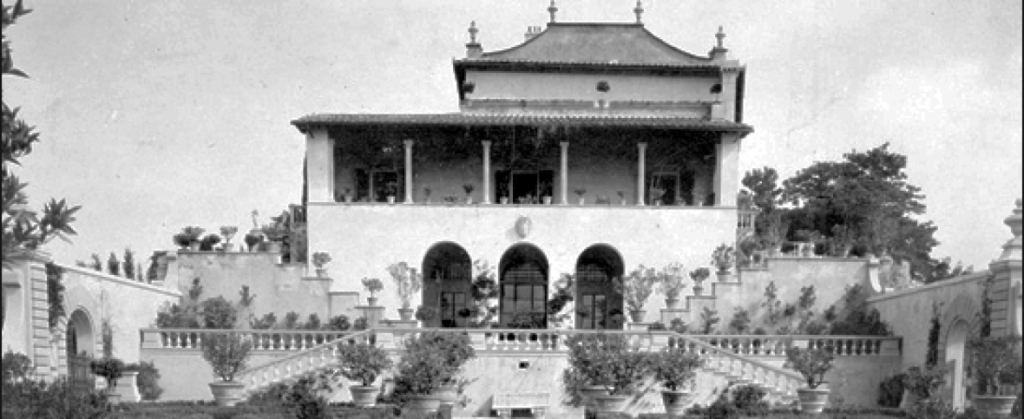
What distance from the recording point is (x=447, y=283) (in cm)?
3216

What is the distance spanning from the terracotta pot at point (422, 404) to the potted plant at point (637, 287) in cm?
848

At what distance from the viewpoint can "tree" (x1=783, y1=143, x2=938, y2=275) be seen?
43250mm

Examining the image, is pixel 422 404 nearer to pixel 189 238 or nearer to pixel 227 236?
pixel 227 236

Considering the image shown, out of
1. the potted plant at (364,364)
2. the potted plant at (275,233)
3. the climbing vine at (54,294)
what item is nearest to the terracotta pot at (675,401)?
the potted plant at (364,364)

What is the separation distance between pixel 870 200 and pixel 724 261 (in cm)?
1740

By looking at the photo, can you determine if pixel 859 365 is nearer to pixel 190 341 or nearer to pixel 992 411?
pixel 992 411

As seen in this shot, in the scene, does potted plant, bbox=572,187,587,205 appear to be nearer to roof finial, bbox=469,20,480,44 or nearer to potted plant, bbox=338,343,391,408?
roof finial, bbox=469,20,480,44

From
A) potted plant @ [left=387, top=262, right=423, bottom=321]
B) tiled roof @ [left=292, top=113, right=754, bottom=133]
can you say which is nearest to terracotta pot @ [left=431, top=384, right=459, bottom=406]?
potted plant @ [left=387, top=262, right=423, bottom=321]

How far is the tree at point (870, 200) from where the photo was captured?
43.2 metres

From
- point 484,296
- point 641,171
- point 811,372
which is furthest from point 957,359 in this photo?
point 484,296

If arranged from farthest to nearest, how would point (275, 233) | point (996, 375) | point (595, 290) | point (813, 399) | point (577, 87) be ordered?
1. point (577, 87)
2. point (275, 233)
3. point (595, 290)
4. point (813, 399)
5. point (996, 375)

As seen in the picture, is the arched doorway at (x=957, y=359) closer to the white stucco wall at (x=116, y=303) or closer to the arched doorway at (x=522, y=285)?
the arched doorway at (x=522, y=285)

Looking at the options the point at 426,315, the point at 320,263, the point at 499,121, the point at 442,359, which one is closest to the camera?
the point at 442,359

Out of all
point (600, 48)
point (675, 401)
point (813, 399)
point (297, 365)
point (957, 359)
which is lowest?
point (675, 401)
